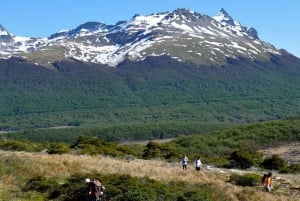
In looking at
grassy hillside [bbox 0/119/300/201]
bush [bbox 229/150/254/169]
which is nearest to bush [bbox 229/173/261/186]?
grassy hillside [bbox 0/119/300/201]

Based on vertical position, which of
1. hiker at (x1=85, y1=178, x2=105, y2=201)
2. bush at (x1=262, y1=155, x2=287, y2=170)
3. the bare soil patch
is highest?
hiker at (x1=85, y1=178, x2=105, y2=201)

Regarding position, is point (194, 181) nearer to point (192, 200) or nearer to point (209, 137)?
point (192, 200)

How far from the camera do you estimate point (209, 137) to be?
124188 millimetres

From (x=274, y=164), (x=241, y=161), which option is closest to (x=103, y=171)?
(x=241, y=161)

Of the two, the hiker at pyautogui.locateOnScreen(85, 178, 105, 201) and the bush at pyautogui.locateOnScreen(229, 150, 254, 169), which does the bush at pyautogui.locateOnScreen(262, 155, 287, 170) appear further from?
the hiker at pyautogui.locateOnScreen(85, 178, 105, 201)

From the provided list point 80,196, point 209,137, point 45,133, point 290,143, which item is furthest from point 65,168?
point 45,133

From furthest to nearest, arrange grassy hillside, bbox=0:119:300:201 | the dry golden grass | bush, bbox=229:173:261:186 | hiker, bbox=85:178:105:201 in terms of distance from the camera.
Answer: bush, bbox=229:173:261:186
the dry golden grass
grassy hillside, bbox=0:119:300:201
hiker, bbox=85:178:105:201

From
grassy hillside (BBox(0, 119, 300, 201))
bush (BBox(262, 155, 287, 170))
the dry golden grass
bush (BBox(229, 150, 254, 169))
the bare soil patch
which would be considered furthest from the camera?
the bare soil patch

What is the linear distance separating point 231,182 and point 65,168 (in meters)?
9.44

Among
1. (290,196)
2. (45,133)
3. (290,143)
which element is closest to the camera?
(290,196)

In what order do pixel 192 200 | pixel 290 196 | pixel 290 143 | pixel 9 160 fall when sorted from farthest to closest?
pixel 290 143 → pixel 9 160 → pixel 290 196 → pixel 192 200

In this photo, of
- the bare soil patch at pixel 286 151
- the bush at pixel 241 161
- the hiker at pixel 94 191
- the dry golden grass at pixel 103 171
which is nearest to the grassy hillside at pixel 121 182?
the dry golden grass at pixel 103 171

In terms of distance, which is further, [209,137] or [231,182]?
[209,137]

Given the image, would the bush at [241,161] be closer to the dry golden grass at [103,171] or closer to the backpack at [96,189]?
the dry golden grass at [103,171]
